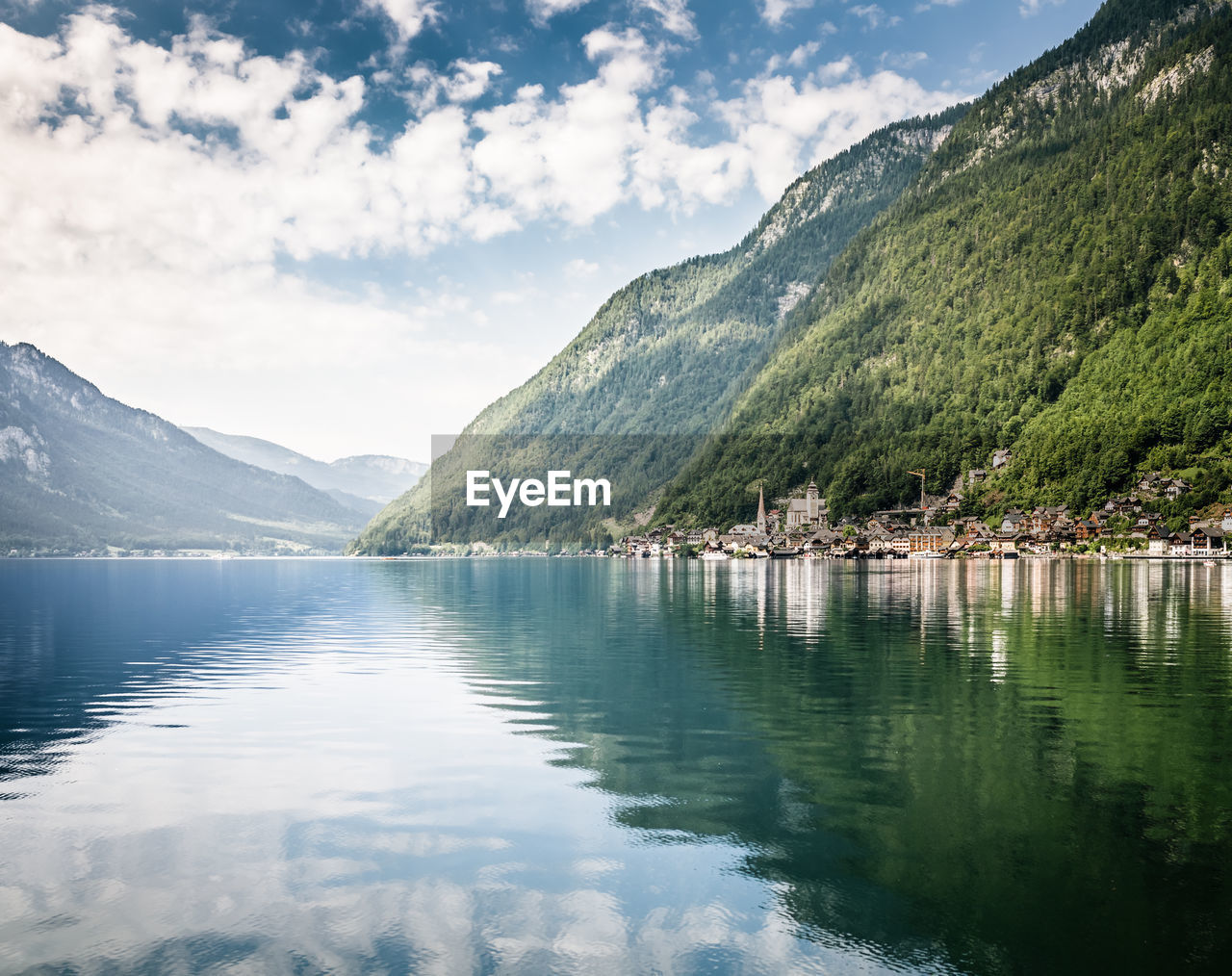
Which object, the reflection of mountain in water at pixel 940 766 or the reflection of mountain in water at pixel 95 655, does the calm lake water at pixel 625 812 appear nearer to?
the reflection of mountain in water at pixel 940 766

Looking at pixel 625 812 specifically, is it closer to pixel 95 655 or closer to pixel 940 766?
pixel 940 766

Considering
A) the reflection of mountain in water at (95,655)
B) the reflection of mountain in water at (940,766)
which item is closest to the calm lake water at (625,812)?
the reflection of mountain in water at (940,766)

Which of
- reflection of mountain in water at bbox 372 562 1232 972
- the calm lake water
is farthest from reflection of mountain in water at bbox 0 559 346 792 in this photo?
reflection of mountain in water at bbox 372 562 1232 972

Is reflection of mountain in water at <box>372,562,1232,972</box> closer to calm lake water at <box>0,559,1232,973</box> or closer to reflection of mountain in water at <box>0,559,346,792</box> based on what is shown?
calm lake water at <box>0,559,1232,973</box>

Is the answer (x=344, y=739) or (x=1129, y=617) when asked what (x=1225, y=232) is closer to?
(x=1129, y=617)

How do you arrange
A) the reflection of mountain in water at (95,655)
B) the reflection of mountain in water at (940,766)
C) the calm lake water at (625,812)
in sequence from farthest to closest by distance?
the reflection of mountain in water at (95,655), the reflection of mountain in water at (940,766), the calm lake water at (625,812)

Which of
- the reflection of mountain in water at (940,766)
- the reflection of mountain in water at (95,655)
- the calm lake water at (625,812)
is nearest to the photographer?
the calm lake water at (625,812)

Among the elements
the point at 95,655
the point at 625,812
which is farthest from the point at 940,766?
the point at 95,655
